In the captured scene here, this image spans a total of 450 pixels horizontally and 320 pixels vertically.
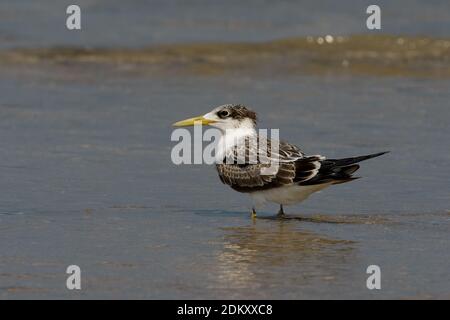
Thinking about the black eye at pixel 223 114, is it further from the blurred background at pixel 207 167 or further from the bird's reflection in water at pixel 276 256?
the bird's reflection in water at pixel 276 256

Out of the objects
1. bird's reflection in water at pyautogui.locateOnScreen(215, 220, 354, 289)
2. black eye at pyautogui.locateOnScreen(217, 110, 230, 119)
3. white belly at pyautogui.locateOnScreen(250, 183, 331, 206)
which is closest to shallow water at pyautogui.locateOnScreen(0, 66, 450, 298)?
bird's reflection in water at pyautogui.locateOnScreen(215, 220, 354, 289)

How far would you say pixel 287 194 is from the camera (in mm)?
7957

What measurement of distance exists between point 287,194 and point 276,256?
125cm

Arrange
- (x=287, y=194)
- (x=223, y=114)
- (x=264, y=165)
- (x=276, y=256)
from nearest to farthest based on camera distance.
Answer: (x=276, y=256) → (x=287, y=194) → (x=264, y=165) → (x=223, y=114)

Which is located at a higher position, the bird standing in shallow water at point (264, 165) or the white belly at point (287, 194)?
the bird standing in shallow water at point (264, 165)

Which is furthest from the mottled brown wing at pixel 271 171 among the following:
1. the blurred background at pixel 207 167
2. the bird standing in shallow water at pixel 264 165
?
the blurred background at pixel 207 167

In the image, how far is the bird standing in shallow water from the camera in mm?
7773

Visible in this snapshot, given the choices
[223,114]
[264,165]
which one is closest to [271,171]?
[264,165]

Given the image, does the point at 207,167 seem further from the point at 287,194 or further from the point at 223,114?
the point at 287,194

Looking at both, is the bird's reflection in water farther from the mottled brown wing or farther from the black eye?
the black eye

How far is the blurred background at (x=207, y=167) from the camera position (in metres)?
6.41

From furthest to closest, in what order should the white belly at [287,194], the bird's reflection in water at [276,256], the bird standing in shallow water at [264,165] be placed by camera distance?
the white belly at [287,194], the bird standing in shallow water at [264,165], the bird's reflection in water at [276,256]

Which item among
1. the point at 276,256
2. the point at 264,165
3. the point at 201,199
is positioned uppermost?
the point at 264,165
